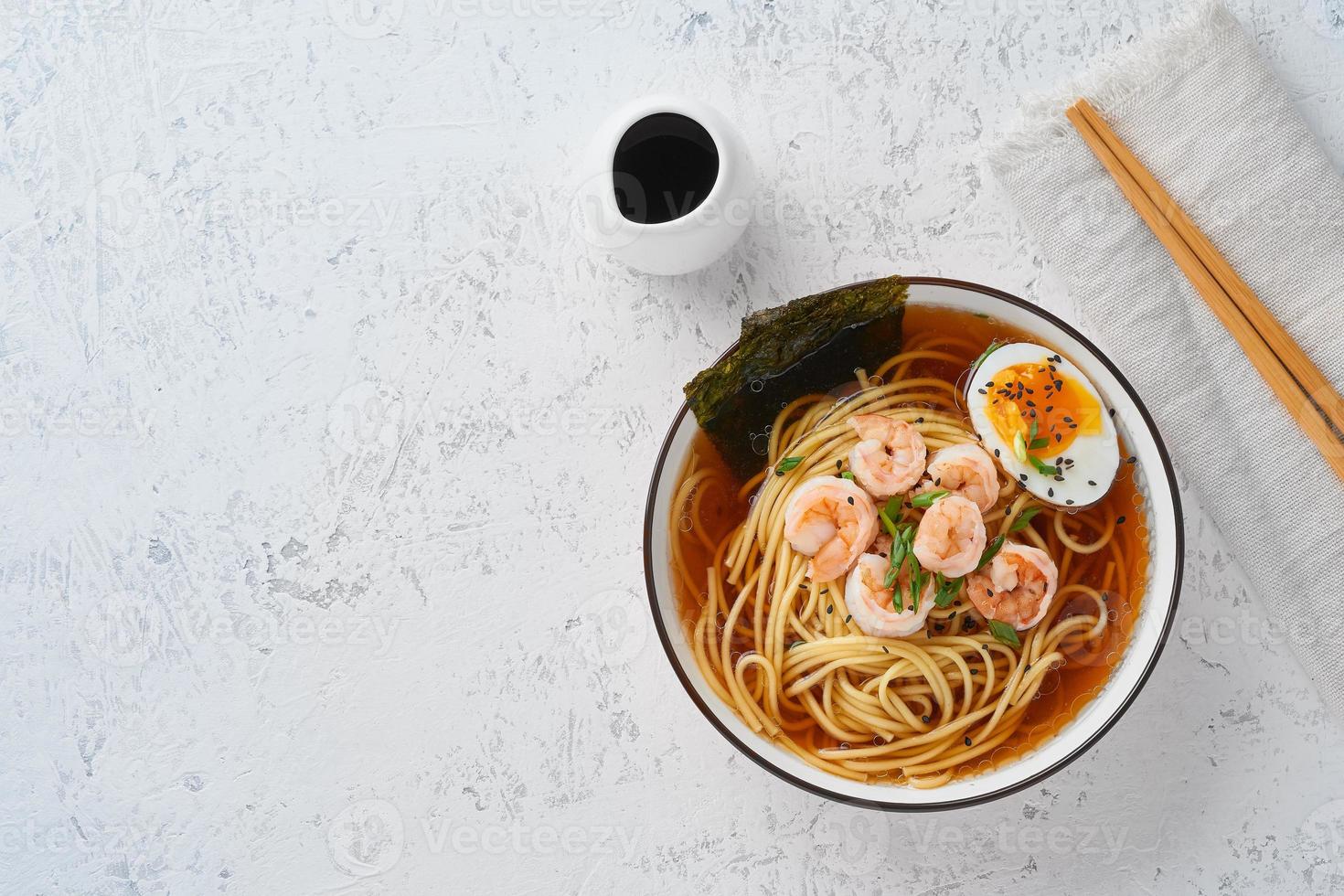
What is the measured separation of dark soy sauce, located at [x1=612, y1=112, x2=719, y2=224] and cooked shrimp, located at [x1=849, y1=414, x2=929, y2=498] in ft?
1.83

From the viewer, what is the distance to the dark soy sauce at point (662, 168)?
187 centimetres

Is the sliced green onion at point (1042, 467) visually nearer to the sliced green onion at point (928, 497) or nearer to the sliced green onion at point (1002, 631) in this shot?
the sliced green onion at point (928, 497)

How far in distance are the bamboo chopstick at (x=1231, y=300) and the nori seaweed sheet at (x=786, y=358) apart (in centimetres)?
57

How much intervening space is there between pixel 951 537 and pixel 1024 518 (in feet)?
0.67

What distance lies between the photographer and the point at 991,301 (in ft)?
5.80

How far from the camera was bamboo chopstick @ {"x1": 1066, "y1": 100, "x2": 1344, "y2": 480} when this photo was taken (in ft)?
6.22

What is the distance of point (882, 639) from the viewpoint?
1806mm

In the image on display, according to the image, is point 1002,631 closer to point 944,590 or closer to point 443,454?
point 944,590

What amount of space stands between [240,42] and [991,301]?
1660mm

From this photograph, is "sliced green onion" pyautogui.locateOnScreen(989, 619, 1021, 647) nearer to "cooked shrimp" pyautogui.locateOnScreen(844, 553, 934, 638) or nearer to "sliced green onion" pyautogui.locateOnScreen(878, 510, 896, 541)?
"cooked shrimp" pyautogui.locateOnScreen(844, 553, 934, 638)

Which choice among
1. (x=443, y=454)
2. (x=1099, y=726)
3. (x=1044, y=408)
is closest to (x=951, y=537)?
(x=1044, y=408)

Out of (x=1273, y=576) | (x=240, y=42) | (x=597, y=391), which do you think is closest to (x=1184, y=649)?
(x=1273, y=576)

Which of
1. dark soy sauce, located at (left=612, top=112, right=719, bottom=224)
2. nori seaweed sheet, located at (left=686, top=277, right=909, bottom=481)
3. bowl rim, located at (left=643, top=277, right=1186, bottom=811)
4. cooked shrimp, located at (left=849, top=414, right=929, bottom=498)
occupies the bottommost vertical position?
bowl rim, located at (left=643, top=277, right=1186, bottom=811)

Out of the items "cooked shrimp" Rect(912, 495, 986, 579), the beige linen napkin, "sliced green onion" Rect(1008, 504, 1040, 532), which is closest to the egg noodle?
"sliced green onion" Rect(1008, 504, 1040, 532)
